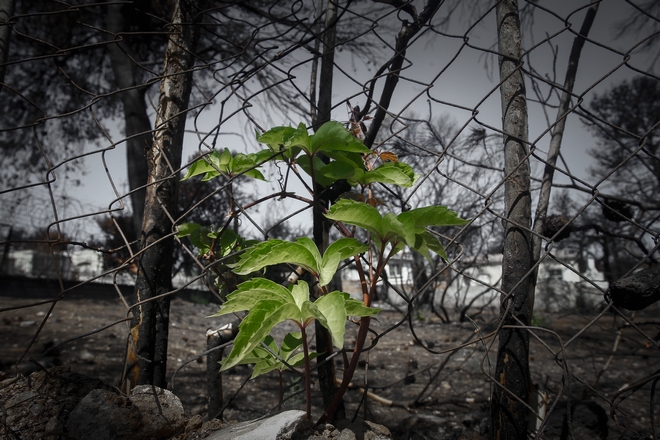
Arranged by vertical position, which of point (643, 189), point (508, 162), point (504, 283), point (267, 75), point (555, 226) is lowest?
point (504, 283)

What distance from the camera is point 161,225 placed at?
48.9 inches

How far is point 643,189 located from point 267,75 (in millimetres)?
Answer: 4930

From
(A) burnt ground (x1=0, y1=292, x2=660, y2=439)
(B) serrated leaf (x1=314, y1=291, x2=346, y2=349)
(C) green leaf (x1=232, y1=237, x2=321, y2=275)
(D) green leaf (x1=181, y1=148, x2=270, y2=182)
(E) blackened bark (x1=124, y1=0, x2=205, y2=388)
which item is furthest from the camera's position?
(A) burnt ground (x1=0, y1=292, x2=660, y2=439)

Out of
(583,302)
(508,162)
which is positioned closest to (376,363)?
(508,162)

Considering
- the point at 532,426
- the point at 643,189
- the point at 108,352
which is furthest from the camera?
the point at 643,189

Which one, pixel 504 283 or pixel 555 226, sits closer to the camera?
pixel 504 283

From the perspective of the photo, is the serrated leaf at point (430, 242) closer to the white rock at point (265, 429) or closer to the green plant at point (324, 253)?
the green plant at point (324, 253)

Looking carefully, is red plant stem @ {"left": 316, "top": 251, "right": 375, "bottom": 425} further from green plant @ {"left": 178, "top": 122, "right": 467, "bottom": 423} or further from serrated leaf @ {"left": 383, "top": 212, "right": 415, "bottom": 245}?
serrated leaf @ {"left": 383, "top": 212, "right": 415, "bottom": 245}

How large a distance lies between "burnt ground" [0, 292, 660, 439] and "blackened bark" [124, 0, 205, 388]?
16 centimetres

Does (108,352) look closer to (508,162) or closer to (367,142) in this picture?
(367,142)

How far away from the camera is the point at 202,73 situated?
4988mm

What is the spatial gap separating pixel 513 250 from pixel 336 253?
49 cm

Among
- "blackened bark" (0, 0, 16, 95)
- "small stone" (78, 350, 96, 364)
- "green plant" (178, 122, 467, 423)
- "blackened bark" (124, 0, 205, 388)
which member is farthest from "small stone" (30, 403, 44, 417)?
"small stone" (78, 350, 96, 364)

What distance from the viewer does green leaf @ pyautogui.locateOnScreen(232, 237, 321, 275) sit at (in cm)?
72
